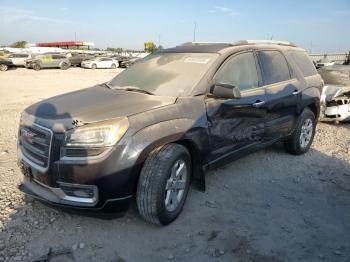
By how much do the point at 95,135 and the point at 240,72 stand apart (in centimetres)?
218

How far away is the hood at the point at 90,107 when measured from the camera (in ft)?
10.6

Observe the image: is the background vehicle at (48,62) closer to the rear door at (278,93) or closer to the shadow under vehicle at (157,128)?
the shadow under vehicle at (157,128)

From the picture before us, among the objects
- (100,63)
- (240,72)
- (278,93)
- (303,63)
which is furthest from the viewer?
(100,63)

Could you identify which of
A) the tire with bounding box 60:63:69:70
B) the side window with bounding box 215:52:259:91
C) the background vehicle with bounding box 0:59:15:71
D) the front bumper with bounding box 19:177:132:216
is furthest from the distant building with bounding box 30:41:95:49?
the front bumper with bounding box 19:177:132:216

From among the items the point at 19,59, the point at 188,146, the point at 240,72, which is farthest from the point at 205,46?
the point at 19,59

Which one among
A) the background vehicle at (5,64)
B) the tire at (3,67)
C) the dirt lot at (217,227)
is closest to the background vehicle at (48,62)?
the background vehicle at (5,64)

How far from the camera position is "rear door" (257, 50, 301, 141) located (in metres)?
4.86

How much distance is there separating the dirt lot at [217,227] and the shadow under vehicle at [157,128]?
293mm

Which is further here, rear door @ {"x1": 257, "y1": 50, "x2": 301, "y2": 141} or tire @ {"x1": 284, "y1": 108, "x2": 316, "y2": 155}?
tire @ {"x1": 284, "y1": 108, "x2": 316, "y2": 155}

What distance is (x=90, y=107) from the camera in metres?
3.48

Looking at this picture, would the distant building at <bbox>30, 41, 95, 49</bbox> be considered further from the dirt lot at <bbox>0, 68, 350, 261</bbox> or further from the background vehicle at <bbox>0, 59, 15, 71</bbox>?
the dirt lot at <bbox>0, 68, 350, 261</bbox>

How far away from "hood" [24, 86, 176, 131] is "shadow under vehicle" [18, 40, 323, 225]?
0.03 ft

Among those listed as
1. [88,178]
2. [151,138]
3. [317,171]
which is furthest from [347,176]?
[88,178]

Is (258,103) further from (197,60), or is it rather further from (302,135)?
(302,135)
